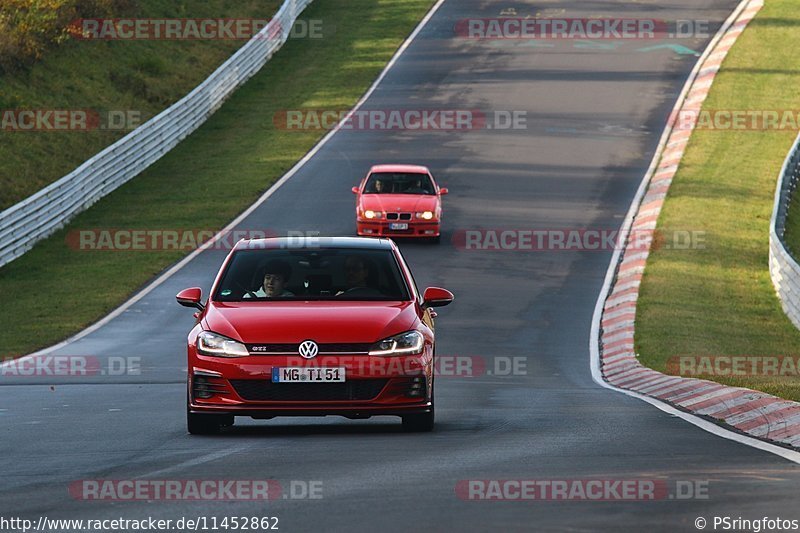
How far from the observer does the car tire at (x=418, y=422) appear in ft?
39.2

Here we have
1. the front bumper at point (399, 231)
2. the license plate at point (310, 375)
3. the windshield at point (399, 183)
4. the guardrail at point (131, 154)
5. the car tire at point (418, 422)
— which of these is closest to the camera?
the license plate at point (310, 375)

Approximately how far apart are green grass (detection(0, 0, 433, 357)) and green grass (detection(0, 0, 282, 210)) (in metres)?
1.63

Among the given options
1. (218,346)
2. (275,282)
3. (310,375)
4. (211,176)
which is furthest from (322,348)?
(211,176)

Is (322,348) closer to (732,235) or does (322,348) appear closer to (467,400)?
(467,400)

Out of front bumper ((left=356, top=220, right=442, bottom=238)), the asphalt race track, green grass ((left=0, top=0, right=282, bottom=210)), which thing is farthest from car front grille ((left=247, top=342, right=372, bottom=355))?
green grass ((left=0, top=0, right=282, bottom=210))

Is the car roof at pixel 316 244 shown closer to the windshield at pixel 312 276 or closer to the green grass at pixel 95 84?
the windshield at pixel 312 276

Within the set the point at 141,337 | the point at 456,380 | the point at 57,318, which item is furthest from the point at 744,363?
the point at 57,318

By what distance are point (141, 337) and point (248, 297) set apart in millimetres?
11248

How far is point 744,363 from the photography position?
22.2 metres

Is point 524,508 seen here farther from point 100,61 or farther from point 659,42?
point 659,42

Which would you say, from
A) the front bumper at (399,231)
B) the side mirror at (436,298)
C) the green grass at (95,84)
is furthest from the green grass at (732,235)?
the green grass at (95,84)

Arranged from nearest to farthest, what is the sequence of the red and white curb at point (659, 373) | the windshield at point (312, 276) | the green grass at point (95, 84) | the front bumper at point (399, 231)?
1. the red and white curb at point (659, 373)
2. the windshield at point (312, 276)
3. the front bumper at point (399, 231)
4. the green grass at point (95, 84)

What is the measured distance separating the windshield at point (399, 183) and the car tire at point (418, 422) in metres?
21.3

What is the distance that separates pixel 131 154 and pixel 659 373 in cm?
2230
